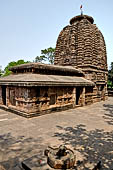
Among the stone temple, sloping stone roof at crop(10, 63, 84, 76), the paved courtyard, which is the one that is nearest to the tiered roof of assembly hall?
the stone temple

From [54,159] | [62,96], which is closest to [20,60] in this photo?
[62,96]

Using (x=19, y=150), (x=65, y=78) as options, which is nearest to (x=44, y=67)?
(x=65, y=78)

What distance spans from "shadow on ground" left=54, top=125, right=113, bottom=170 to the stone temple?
2958 mm

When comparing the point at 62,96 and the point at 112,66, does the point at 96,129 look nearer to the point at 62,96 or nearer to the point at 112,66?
the point at 62,96

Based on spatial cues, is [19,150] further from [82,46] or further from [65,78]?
[82,46]

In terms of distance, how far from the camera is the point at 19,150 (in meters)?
3.99

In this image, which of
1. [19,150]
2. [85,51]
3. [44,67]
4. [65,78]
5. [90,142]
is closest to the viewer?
[19,150]

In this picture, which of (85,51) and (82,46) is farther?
(82,46)

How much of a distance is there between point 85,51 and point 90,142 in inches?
444

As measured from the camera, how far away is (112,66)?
31.5 m

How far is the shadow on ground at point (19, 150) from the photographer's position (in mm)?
3213

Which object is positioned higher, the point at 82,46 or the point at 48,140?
the point at 82,46

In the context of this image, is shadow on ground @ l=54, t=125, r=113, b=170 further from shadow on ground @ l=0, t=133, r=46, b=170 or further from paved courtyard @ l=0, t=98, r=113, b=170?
shadow on ground @ l=0, t=133, r=46, b=170

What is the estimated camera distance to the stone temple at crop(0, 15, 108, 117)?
8123mm
